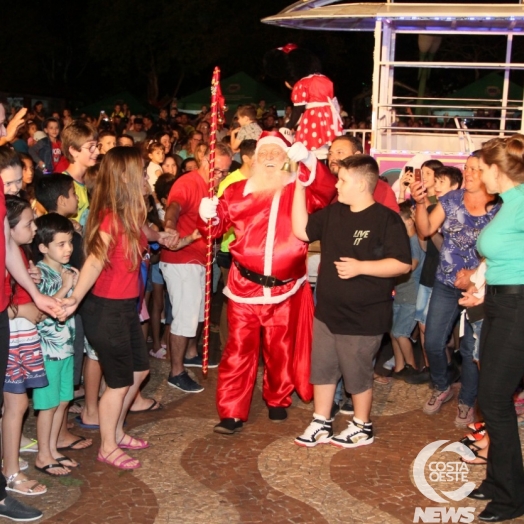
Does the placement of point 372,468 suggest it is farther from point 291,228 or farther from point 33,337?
point 33,337

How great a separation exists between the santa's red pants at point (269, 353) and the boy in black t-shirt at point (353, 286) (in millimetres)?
373

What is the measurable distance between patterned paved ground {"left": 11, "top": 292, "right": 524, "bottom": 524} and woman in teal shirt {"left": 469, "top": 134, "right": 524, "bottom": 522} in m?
0.28

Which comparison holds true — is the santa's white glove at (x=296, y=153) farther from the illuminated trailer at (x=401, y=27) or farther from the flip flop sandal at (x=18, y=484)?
the illuminated trailer at (x=401, y=27)

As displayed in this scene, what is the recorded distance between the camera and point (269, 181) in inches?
214

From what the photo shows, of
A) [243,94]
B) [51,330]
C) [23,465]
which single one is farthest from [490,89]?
[23,465]

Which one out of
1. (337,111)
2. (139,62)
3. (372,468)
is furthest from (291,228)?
(139,62)

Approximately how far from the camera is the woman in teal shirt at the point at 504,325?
13.3ft

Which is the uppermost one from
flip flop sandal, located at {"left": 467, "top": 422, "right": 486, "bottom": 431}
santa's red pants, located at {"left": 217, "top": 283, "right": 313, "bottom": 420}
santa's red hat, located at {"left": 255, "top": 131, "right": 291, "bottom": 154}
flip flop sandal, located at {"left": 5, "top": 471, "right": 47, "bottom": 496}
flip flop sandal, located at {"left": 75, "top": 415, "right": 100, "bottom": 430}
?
santa's red hat, located at {"left": 255, "top": 131, "right": 291, "bottom": 154}

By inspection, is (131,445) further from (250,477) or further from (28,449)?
(250,477)

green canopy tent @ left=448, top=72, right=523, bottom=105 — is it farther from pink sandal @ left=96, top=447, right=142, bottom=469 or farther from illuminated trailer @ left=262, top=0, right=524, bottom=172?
pink sandal @ left=96, top=447, right=142, bottom=469

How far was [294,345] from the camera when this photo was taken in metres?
5.68

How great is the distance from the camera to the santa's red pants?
547cm

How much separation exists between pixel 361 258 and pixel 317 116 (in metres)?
3.85

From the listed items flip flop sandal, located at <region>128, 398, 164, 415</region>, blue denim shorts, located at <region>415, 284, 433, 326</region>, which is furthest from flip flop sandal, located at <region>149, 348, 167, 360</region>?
blue denim shorts, located at <region>415, 284, 433, 326</region>
